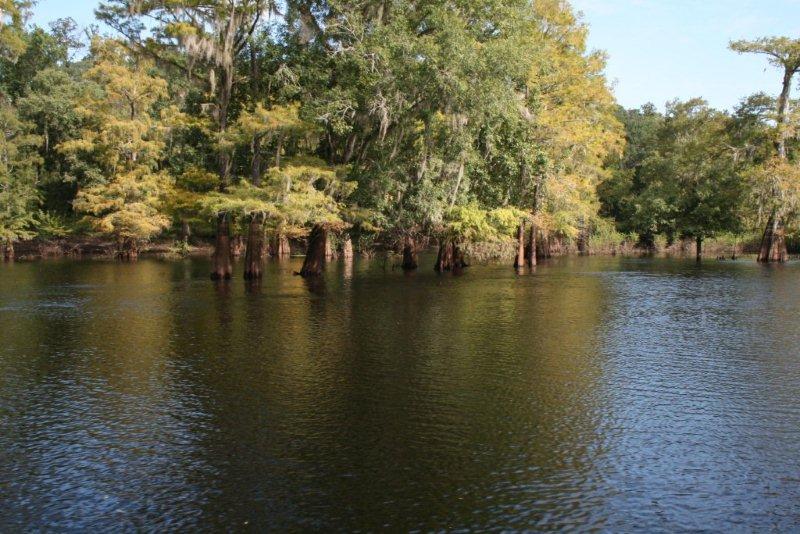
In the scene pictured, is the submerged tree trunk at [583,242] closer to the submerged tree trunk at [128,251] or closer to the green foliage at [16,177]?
the submerged tree trunk at [128,251]

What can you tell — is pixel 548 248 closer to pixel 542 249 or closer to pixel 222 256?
pixel 542 249

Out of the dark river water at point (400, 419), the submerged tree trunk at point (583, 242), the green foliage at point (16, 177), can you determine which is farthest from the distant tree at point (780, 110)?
the green foliage at point (16, 177)

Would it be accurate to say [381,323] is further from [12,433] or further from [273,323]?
[12,433]

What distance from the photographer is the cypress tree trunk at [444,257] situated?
44.5 m

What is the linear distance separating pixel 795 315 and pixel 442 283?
16777 mm

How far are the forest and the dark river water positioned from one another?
10824mm

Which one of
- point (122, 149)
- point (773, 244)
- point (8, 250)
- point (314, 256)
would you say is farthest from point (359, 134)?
point (8, 250)

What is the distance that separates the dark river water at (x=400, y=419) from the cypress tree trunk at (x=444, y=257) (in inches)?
769

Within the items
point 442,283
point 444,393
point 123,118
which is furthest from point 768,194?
point 123,118

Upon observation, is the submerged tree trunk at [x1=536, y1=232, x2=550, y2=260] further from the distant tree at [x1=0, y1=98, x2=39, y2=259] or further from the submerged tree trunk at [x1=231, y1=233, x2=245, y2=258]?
the distant tree at [x1=0, y1=98, x2=39, y2=259]

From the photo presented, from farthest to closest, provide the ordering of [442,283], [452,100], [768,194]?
[768,194] < [442,283] < [452,100]

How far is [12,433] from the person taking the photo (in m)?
10.9

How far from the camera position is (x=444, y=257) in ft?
149

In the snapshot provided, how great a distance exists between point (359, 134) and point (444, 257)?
13.2 metres
